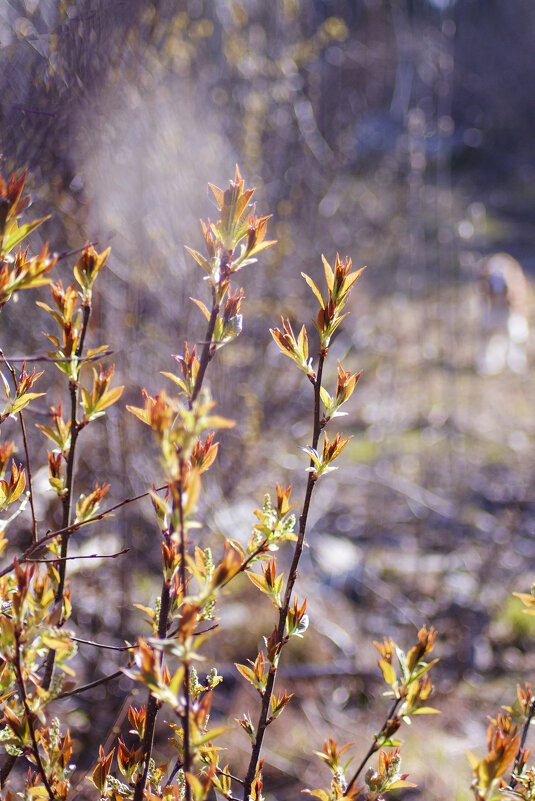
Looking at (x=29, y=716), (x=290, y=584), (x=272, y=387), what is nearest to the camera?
(x=29, y=716)

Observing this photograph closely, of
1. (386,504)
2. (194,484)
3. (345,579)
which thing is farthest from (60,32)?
(386,504)

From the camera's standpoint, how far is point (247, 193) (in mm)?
627

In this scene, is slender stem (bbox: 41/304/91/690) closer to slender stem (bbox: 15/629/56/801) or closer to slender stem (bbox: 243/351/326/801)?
slender stem (bbox: 15/629/56/801)

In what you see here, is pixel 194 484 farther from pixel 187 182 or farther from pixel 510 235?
pixel 510 235

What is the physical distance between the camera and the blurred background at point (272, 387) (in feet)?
5.87

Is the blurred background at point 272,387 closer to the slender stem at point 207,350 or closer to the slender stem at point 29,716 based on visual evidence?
the slender stem at point 207,350

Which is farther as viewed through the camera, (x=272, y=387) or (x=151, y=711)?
(x=272, y=387)

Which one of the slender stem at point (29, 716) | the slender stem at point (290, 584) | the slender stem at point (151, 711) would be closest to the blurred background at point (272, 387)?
the slender stem at point (290, 584)

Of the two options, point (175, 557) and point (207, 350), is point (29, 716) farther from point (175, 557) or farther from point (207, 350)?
point (207, 350)

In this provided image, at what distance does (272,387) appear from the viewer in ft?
11.1

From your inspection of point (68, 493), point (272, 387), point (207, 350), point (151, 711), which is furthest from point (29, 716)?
point (272, 387)

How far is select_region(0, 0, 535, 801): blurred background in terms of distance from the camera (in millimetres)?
1789

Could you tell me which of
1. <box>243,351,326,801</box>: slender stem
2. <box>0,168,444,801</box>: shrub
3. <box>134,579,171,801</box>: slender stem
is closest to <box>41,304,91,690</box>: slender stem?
<box>0,168,444,801</box>: shrub

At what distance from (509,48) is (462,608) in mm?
12421
